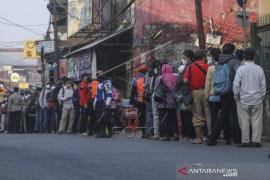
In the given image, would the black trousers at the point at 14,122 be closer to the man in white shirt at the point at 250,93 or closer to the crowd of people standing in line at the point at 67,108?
the crowd of people standing in line at the point at 67,108

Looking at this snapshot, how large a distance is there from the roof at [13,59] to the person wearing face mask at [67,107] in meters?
123

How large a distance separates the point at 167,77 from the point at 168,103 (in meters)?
0.56

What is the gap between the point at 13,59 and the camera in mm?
156875

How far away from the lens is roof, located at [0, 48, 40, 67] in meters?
150

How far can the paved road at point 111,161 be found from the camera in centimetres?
805

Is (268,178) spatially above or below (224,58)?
below

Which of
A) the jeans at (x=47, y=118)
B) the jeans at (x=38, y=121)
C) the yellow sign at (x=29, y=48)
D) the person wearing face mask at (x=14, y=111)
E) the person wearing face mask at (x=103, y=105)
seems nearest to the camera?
the person wearing face mask at (x=103, y=105)

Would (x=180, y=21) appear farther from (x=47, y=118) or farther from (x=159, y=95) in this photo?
(x=159, y=95)

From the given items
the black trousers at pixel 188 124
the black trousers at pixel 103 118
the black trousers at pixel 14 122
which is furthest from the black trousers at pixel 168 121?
the black trousers at pixel 14 122

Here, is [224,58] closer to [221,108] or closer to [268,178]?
[221,108]

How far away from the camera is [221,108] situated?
13352 mm

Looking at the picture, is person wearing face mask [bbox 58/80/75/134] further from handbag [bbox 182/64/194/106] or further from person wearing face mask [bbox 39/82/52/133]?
handbag [bbox 182/64/194/106]

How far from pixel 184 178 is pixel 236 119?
6.25m

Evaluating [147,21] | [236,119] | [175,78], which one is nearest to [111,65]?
[147,21]
